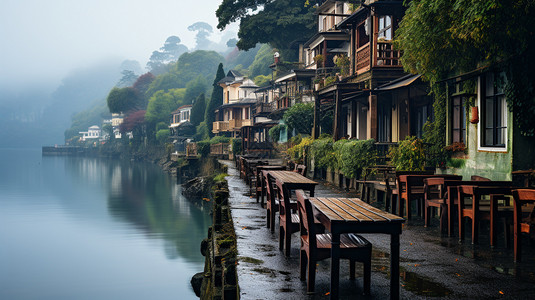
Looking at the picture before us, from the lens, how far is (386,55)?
2105 centimetres

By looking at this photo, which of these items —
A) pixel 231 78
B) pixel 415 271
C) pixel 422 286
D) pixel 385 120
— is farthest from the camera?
pixel 231 78

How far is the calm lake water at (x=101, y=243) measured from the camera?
2039 centimetres

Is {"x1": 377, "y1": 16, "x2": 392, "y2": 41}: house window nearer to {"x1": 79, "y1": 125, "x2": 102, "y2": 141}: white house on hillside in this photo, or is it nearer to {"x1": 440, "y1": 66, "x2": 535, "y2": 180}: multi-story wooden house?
{"x1": 440, "y1": 66, "x2": 535, "y2": 180}: multi-story wooden house

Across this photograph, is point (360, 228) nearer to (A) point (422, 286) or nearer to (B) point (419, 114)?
(A) point (422, 286)

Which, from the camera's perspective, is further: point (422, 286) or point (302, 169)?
point (302, 169)

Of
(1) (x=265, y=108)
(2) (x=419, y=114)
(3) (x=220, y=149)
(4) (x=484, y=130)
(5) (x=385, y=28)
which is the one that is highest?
(5) (x=385, y=28)

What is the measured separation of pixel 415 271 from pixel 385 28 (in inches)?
649

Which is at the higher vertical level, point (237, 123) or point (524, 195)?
point (237, 123)

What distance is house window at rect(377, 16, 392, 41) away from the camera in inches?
844

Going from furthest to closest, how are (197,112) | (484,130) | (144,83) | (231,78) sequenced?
(144,83)
(197,112)
(231,78)
(484,130)

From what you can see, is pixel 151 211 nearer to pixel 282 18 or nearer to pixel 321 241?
pixel 282 18

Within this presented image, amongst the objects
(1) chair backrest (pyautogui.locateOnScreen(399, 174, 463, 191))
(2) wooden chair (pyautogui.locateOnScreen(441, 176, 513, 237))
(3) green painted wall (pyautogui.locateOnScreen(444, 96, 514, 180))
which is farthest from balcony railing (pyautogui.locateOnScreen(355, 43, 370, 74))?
(2) wooden chair (pyautogui.locateOnScreen(441, 176, 513, 237))

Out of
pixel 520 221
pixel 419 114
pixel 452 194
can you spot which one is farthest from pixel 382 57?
pixel 520 221

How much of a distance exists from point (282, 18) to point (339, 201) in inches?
1940
